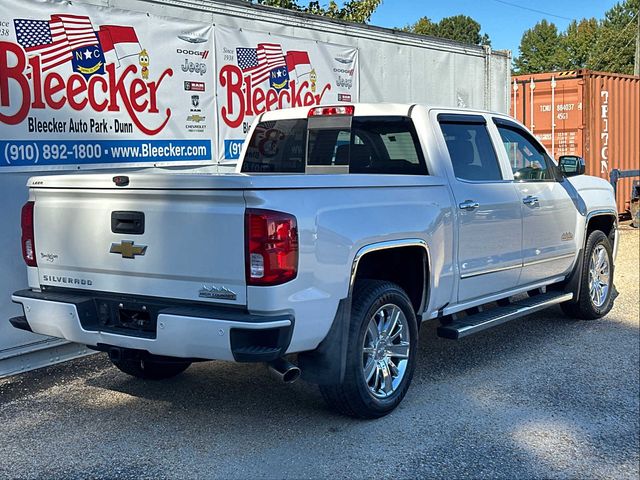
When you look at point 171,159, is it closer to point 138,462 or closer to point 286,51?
point 286,51

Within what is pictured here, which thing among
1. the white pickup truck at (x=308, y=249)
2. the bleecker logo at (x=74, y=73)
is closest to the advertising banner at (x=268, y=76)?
the bleecker logo at (x=74, y=73)

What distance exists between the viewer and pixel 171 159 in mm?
7094

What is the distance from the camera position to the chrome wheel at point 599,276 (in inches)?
290

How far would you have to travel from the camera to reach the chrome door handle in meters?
5.42

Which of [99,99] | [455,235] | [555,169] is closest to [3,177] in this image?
[99,99]

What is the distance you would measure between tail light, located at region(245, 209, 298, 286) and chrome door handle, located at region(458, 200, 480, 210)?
6.12ft

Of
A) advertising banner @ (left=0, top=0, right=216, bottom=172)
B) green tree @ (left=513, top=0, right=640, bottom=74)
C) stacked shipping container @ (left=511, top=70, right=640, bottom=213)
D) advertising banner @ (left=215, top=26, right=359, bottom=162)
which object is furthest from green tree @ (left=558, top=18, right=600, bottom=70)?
advertising banner @ (left=0, top=0, right=216, bottom=172)

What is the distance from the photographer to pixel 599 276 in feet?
24.8

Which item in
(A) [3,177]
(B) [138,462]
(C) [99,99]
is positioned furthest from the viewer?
(C) [99,99]

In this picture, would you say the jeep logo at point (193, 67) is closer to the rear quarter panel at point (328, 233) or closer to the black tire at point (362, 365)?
the rear quarter panel at point (328, 233)

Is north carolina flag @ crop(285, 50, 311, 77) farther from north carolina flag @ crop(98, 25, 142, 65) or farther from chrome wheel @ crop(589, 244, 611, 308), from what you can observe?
chrome wheel @ crop(589, 244, 611, 308)

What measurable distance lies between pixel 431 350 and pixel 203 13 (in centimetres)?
372

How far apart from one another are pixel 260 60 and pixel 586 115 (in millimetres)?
8478

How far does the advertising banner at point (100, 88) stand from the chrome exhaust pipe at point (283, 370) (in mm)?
2809
